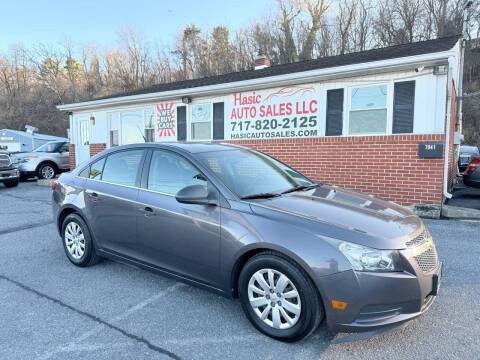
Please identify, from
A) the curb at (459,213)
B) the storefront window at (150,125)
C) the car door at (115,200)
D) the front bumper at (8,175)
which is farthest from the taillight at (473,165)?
the front bumper at (8,175)

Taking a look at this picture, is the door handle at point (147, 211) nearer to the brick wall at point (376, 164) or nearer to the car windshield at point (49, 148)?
the brick wall at point (376, 164)

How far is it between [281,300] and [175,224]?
118 centimetres

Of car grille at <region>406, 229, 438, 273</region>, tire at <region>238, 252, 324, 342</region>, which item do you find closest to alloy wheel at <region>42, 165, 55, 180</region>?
tire at <region>238, 252, 324, 342</region>

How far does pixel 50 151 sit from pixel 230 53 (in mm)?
22712

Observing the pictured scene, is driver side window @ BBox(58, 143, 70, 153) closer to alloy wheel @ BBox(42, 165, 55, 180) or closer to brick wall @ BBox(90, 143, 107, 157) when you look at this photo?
alloy wheel @ BBox(42, 165, 55, 180)

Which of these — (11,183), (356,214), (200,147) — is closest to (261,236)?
(356,214)

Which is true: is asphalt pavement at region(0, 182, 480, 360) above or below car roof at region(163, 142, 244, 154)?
below

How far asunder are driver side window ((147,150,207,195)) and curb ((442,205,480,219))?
583 cm

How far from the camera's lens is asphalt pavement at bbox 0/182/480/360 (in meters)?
2.44

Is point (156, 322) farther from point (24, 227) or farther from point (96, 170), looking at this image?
point (24, 227)

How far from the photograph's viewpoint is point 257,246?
8.36 ft

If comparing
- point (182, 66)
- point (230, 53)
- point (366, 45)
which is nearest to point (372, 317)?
point (366, 45)

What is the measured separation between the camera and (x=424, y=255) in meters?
2.54

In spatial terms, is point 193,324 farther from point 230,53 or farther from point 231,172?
point 230,53
